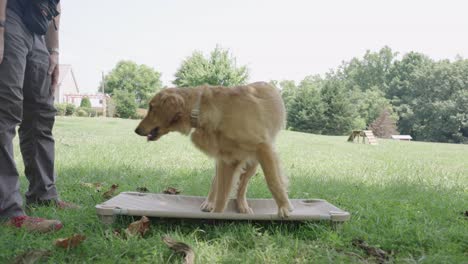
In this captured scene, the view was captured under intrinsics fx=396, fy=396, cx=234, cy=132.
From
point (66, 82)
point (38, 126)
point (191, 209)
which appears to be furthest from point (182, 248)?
point (66, 82)

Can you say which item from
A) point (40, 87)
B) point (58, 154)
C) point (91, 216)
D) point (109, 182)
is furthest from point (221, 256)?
point (58, 154)

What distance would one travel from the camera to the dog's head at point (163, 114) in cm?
329

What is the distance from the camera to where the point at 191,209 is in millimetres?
3527

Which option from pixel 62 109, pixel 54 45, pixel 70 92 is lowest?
pixel 62 109

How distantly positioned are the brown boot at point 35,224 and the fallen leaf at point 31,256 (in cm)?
51

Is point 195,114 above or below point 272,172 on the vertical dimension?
above

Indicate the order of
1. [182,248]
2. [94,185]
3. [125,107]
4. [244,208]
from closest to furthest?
[182,248] < [244,208] < [94,185] < [125,107]

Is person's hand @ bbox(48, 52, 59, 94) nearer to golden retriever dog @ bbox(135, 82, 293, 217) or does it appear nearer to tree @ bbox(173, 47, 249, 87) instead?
golden retriever dog @ bbox(135, 82, 293, 217)

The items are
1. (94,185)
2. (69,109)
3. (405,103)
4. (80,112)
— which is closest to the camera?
(94,185)

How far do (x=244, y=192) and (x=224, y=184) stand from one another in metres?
0.32

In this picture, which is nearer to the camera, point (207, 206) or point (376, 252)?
point (376, 252)

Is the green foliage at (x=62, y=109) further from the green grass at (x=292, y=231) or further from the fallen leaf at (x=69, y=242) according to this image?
the fallen leaf at (x=69, y=242)

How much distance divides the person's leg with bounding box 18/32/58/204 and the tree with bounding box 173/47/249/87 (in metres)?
29.2

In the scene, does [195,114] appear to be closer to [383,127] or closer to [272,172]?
[272,172]
